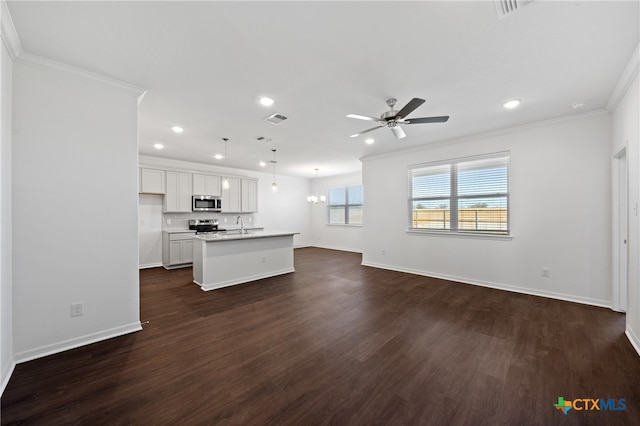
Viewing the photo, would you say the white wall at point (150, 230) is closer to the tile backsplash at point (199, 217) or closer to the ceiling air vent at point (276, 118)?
the tile backsplash at point (199, 217)

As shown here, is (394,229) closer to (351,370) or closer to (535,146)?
(535,146)

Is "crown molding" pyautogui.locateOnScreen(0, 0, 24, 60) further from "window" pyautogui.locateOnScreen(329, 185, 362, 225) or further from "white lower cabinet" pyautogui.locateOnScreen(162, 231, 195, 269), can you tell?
"window" pyautogui.locateOnScreen(329, 185, 362, 225)

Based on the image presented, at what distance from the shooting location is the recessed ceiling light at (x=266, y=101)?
299 centimetres

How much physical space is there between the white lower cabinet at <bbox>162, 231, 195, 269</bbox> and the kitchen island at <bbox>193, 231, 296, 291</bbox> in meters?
1.55

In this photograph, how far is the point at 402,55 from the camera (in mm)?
2186

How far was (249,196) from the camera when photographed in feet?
25.2

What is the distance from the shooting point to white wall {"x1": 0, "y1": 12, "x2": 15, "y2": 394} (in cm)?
186

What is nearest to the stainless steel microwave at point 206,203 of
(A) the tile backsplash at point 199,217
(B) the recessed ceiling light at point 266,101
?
(A) the tile backsplash at point 199,217

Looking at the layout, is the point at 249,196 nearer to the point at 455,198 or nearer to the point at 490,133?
the point at 455,198

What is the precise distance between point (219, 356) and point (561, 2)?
12.6 feet

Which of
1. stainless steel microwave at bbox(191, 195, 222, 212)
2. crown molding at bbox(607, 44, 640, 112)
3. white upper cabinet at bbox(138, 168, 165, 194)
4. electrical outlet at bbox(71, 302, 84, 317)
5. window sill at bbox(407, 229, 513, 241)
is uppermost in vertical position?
crown molding at bbox(607, 44, 640, 112)

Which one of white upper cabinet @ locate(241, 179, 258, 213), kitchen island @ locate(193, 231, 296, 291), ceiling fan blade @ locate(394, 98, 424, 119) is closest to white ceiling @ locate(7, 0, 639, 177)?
ceiling fan blade @ locate(394, 98, 424, 119)

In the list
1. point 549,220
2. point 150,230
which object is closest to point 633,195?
point 549,220

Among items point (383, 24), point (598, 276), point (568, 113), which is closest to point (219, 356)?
point (383, 24)
